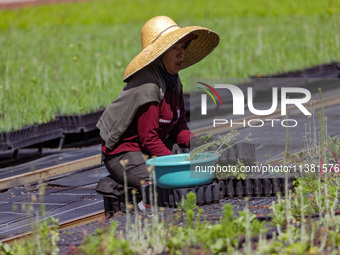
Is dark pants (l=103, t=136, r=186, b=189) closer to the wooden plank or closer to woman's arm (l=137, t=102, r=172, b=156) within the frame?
woman's arm (l=137, t=102, r=172, b=156)

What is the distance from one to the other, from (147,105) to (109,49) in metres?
7.71

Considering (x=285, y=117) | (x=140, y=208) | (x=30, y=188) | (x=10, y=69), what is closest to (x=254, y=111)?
(x=285, y=117)

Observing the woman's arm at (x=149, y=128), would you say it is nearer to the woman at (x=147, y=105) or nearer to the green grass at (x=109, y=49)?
the woman at (x=147, y=105)

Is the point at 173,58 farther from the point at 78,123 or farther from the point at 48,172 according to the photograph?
the point at 78,123

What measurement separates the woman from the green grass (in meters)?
2.77

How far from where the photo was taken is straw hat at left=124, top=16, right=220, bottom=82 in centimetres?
408

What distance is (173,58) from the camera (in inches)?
165

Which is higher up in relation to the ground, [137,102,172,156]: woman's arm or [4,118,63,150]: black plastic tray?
[137,102,172,156]: woman's arm

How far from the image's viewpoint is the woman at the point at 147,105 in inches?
159

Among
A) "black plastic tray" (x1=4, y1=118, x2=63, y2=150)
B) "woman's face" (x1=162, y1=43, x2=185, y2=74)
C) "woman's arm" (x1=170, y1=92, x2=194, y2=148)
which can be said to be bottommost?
"black plastic tray" (x1=4, y1=118, x2=63, y2=150)

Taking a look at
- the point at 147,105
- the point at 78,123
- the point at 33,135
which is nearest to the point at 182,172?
the point at 147,105

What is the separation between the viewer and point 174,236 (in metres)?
3.10

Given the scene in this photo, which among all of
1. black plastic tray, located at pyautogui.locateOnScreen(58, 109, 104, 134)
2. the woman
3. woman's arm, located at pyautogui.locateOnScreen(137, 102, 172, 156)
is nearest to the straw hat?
the woman

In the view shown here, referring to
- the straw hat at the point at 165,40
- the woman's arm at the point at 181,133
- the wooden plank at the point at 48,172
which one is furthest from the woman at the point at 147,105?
the wooden plank at the point at 48,172
